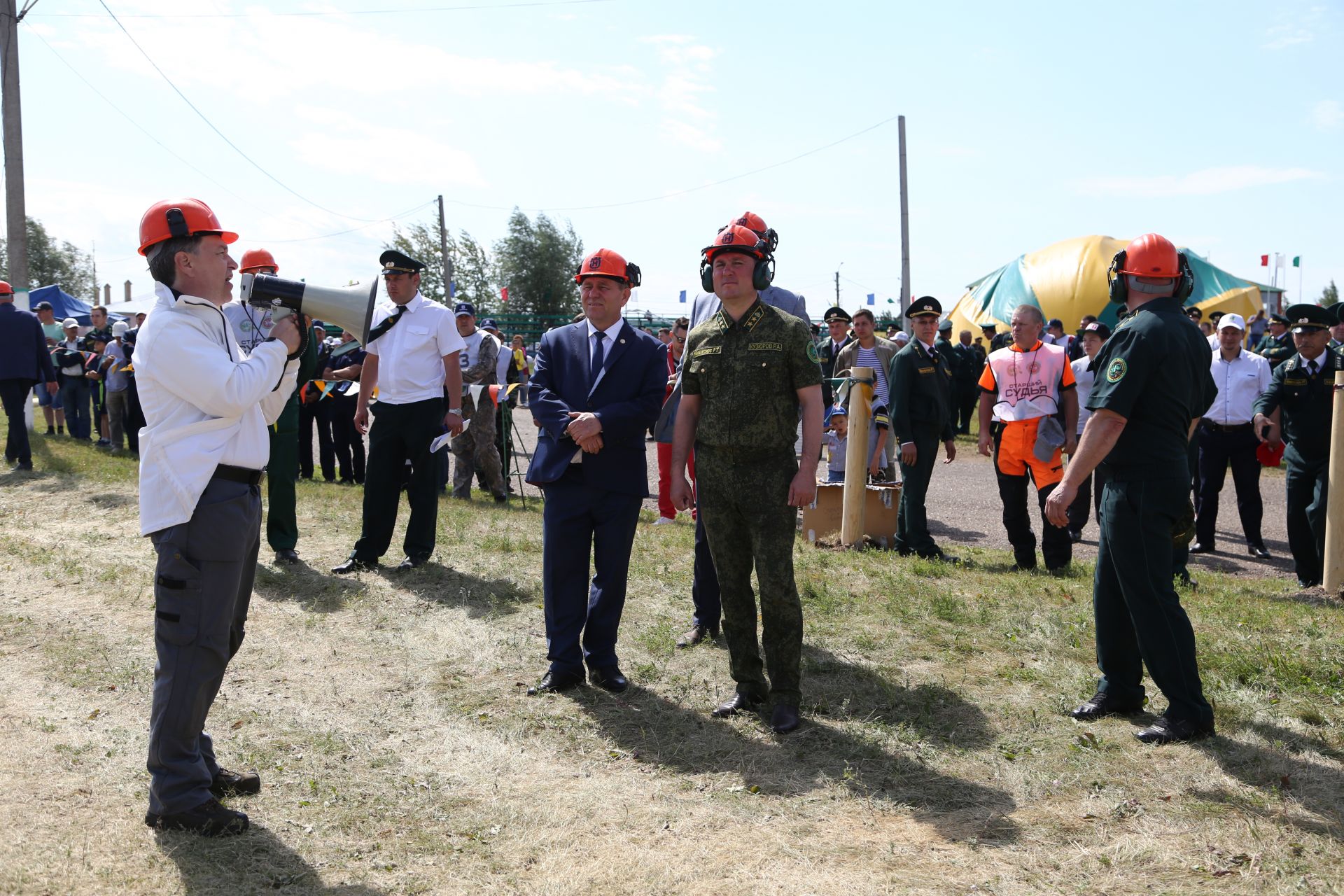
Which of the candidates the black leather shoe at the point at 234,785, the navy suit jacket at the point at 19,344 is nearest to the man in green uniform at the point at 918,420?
the black leather shoe at the point at 234,785

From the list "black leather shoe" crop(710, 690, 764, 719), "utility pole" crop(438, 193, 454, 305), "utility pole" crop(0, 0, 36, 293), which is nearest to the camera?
"black leather shoe" crop(710, 690, 764, 719)

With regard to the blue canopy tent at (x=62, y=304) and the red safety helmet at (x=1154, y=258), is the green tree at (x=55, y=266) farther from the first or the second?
the red safety helmet at (x=1154, y=258)

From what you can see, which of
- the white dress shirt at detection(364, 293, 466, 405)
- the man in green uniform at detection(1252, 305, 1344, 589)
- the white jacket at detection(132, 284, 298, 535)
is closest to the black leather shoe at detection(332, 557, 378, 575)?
the white dress shirt at detection(364, 293, 466, 405)

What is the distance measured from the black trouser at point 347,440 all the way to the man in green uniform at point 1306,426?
398 inches

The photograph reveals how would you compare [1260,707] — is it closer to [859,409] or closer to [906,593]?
[906,593]

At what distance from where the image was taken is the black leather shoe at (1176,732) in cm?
469

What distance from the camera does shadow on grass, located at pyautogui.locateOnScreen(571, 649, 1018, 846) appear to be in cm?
425

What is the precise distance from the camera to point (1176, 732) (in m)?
4.70

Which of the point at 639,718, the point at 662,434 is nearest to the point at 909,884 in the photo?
the point at 639,718

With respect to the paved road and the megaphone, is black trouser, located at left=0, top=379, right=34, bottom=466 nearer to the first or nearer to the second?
the paved road

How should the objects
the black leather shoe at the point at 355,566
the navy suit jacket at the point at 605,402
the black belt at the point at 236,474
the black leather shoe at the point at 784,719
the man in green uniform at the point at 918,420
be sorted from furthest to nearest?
the man in green uniform at the point at 918,420 < the black leather shoe at the point at 355,566 < the navy suit jacket at the point at 605,402 < the black leather shoe at the point at 784,719 < the black belt at the point at 236,474

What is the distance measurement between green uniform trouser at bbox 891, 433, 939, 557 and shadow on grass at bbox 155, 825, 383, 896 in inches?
240

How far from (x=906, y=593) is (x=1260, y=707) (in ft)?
8.37

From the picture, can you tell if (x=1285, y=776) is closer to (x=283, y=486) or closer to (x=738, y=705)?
(x=738, y=705)
